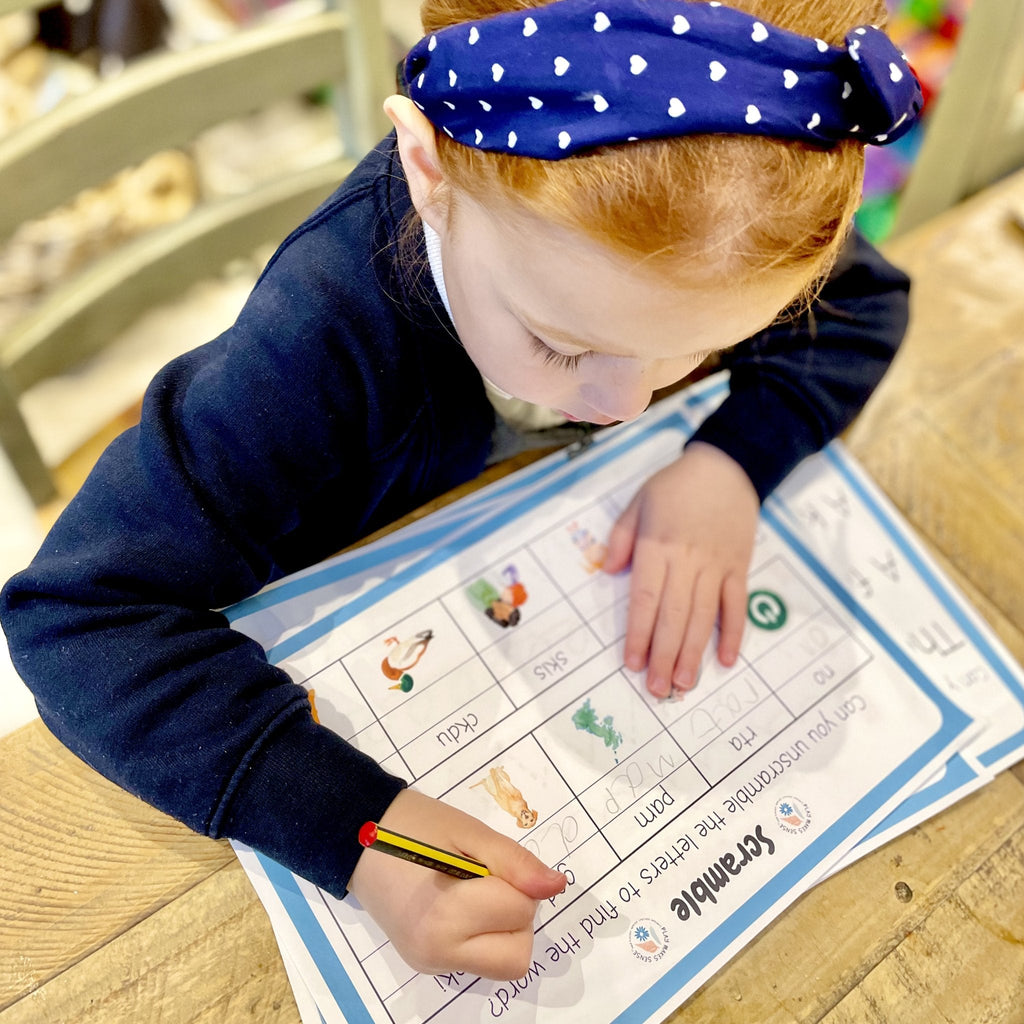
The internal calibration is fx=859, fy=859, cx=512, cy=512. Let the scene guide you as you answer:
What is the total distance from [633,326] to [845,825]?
0.33 meters

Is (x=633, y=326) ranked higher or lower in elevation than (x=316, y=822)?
higher

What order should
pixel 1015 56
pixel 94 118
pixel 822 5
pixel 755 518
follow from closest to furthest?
pixel 822 5
pixel 755 518
pixel 94 118
pixel 1015 56

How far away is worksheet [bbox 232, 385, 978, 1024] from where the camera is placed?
458 mm

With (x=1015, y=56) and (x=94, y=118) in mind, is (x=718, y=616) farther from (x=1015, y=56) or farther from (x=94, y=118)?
(x=1015, y=56)

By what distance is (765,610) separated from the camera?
0.59 metres

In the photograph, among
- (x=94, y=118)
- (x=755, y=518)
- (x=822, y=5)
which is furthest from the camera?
(x=94, y=118)

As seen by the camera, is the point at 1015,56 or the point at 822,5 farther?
the point at 1015,56

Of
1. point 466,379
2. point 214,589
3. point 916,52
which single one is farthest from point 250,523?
point 916,52

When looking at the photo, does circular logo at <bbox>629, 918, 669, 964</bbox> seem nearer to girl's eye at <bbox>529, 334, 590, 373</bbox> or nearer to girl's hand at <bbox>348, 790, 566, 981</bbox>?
girl's hand at <bbox>348, 790, 566, 981</bbox>

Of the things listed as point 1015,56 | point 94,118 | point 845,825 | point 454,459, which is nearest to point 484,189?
point 454,459

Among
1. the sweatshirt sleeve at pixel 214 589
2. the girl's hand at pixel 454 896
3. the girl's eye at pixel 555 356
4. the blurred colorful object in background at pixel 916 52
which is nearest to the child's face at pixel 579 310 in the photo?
the girl's eye at pixel 555 356

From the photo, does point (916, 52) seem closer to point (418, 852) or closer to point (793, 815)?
point (793, 815)

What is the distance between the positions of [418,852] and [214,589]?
0.21 metres

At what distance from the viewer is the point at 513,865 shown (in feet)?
1.51
